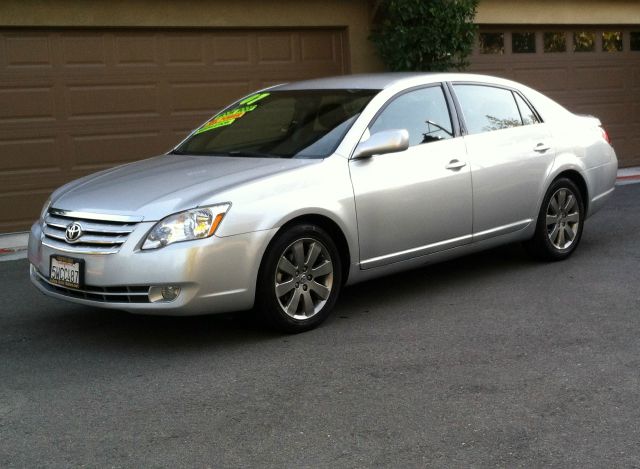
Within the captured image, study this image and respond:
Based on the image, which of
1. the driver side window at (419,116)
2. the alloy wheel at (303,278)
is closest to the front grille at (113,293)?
the alloy wheel at (303,278)

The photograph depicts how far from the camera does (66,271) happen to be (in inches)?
242

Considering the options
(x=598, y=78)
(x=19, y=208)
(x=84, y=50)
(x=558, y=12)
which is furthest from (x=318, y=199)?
(x=598, y=78)

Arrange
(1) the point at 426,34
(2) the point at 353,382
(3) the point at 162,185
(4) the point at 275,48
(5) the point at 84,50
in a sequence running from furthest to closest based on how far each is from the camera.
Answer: (4) the point at 275,48
(1) the point at 426,34
(5) the point at 84,50
(3) the point at 162,185
(2) the point at 353,382

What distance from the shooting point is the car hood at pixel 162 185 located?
6.01 m

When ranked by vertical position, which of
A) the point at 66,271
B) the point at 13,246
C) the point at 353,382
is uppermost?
the point at 66,271

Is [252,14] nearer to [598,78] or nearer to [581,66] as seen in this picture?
[581,66]

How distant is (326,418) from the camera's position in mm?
4895

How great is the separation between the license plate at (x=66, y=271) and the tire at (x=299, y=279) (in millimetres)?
1041

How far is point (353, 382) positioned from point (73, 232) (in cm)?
195

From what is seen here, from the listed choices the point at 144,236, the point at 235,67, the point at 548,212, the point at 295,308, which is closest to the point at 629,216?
the point at 548,212

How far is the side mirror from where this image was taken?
6.71 m

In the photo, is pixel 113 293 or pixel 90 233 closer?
pixel 113 293

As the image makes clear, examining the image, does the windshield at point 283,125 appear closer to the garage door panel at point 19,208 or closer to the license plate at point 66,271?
the license plate at point 66,271

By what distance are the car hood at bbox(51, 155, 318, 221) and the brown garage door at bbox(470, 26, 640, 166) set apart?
859 centimetres
